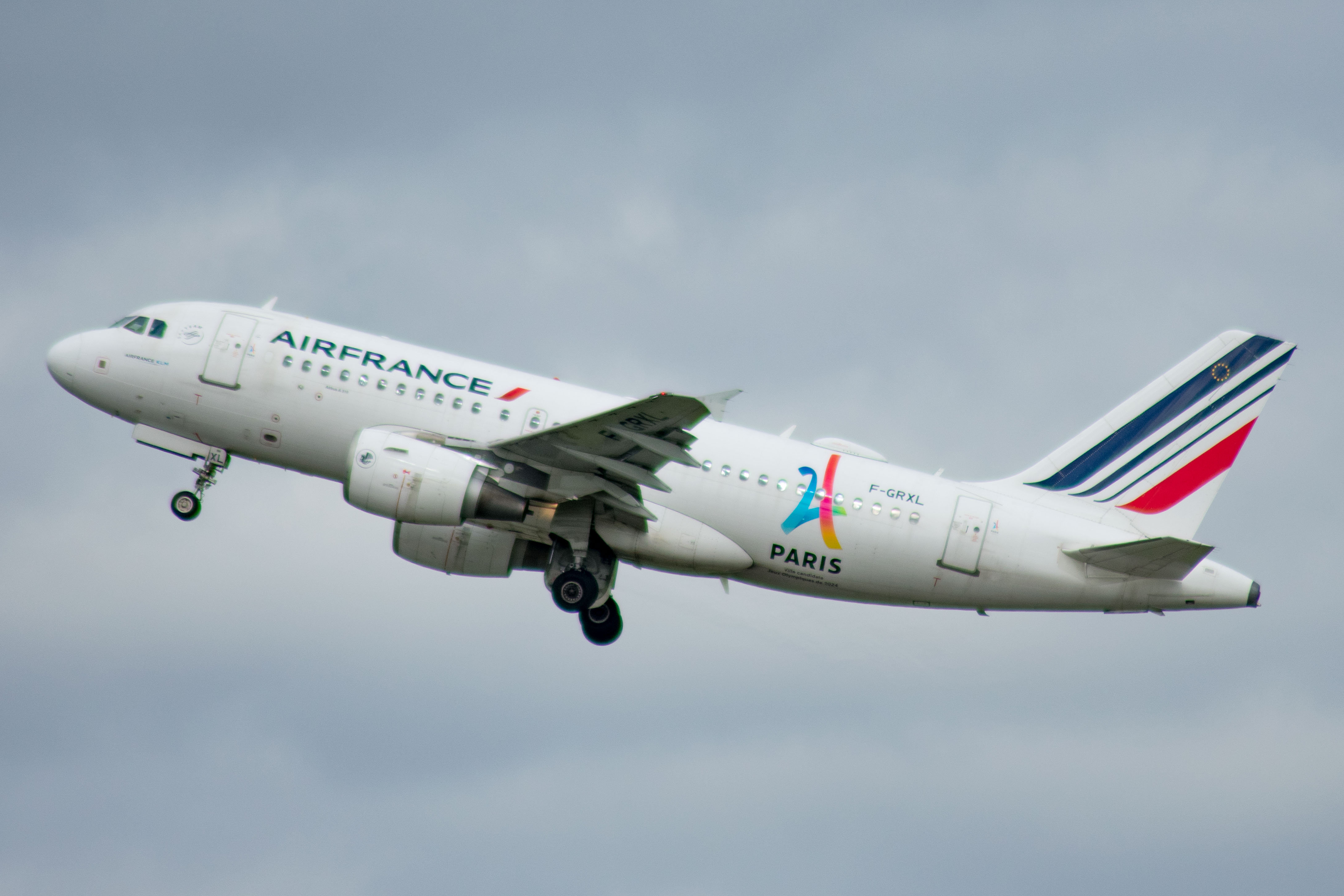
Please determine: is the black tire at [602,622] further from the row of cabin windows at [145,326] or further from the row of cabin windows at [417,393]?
the row of cabin windows at [145,326]

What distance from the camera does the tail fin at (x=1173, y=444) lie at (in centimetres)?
3725

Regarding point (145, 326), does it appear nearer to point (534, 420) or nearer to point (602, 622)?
point (534, 420)

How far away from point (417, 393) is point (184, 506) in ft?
24.0

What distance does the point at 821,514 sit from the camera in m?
35.5

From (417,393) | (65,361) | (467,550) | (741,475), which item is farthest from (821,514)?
(65,361)

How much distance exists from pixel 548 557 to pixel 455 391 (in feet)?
17.3

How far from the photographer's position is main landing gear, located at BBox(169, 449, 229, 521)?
1467 inches

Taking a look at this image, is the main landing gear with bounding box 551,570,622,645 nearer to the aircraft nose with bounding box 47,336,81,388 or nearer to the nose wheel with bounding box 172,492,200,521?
the nose wheel with bounding box 172,492,200,521

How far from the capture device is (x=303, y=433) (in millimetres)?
36062

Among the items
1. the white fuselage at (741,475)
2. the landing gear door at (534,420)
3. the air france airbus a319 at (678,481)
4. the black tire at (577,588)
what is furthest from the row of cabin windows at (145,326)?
the black tire at (577,588)

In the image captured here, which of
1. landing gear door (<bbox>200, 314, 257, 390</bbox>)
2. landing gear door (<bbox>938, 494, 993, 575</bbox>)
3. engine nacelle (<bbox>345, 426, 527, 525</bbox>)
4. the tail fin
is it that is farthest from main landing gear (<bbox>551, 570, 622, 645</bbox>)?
the tail fin

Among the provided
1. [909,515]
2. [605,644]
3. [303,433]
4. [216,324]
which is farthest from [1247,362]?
[216,324]

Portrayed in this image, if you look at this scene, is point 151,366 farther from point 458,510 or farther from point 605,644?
point 605,644

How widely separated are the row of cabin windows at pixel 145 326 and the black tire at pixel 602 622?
13494 millimetres
